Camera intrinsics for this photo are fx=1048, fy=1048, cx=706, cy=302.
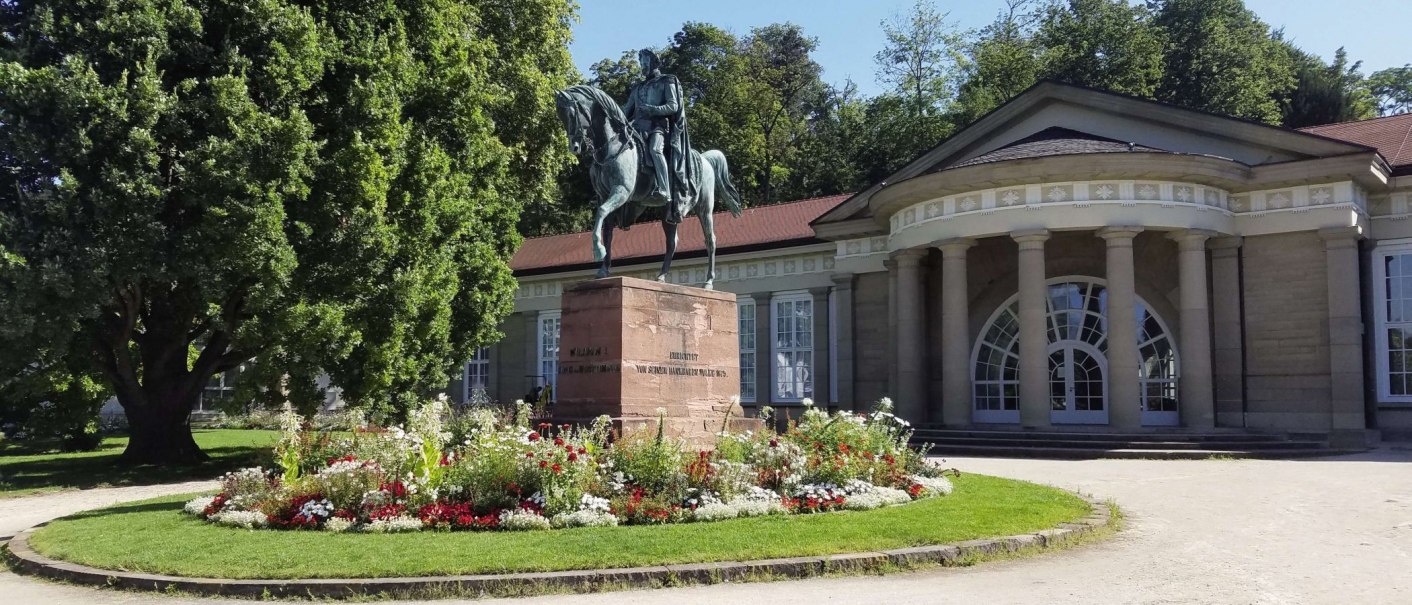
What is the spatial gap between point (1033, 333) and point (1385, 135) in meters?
12.4

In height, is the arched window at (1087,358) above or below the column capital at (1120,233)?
below

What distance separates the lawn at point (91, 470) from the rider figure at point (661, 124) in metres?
7.42

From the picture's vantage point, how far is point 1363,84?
51.0 meters

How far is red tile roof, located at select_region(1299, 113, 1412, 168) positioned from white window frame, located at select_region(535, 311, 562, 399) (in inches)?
1110

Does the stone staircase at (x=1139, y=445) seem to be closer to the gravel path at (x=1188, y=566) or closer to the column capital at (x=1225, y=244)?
the column capital at (x=1225, y=244)

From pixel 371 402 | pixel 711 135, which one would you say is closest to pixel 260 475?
pixel 371 402

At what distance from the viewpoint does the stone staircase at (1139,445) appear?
2222 centimetres

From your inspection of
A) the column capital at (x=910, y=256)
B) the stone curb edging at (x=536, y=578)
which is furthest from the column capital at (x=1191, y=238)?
the stone curb edging at (x=536, y=578)

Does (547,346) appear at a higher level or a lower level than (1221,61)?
lower

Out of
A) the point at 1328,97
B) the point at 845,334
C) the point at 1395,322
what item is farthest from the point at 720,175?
the point at 1328,97

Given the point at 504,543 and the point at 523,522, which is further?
the point at 523,522

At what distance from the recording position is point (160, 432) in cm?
2275

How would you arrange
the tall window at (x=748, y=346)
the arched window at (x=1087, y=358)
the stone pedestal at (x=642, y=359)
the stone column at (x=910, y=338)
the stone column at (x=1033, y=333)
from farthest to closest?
the tall window at (x=748, y=346) → the stone column at (x=910, y=338) → the arched window at (x=1087, y=358) → the stone column at (x=1033, y=333) → the stone pedestal at (x=642, y=359)

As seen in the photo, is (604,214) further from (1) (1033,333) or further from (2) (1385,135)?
(2) (1385,135)
